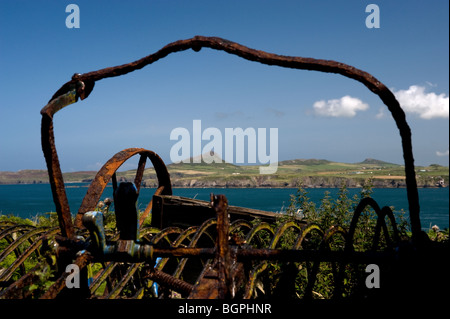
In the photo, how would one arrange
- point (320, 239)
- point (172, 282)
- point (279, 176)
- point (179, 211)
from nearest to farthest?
point (172, 282) → point (320, 239) → point (179, 211) → point (279, 176)

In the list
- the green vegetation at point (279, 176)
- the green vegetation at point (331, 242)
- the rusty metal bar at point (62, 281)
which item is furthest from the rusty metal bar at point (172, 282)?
the green vegetation at point (279, 176)

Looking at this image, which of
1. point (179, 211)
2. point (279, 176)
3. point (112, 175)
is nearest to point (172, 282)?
point (112, 175)

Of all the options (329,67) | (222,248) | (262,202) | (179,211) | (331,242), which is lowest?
(262,202)

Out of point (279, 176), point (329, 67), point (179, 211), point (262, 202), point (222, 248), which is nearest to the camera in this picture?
point (329, 67)

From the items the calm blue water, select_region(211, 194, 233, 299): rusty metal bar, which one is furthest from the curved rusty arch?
the calm blue water

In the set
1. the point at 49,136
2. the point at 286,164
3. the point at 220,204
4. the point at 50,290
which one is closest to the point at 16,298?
the point at 50,290

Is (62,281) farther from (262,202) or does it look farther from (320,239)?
(262,202)

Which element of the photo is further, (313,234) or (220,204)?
(313,234)

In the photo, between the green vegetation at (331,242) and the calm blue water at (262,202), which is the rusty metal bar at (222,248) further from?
the calm blue water at (262,202)

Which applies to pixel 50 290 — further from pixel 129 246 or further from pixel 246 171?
pixel 246 171

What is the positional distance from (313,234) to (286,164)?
15761 centimetres

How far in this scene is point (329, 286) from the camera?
4645 mm

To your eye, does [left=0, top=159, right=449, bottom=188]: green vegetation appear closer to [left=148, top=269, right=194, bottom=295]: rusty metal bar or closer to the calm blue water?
the calm blue water

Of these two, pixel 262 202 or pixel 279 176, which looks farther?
pixel 279 176
